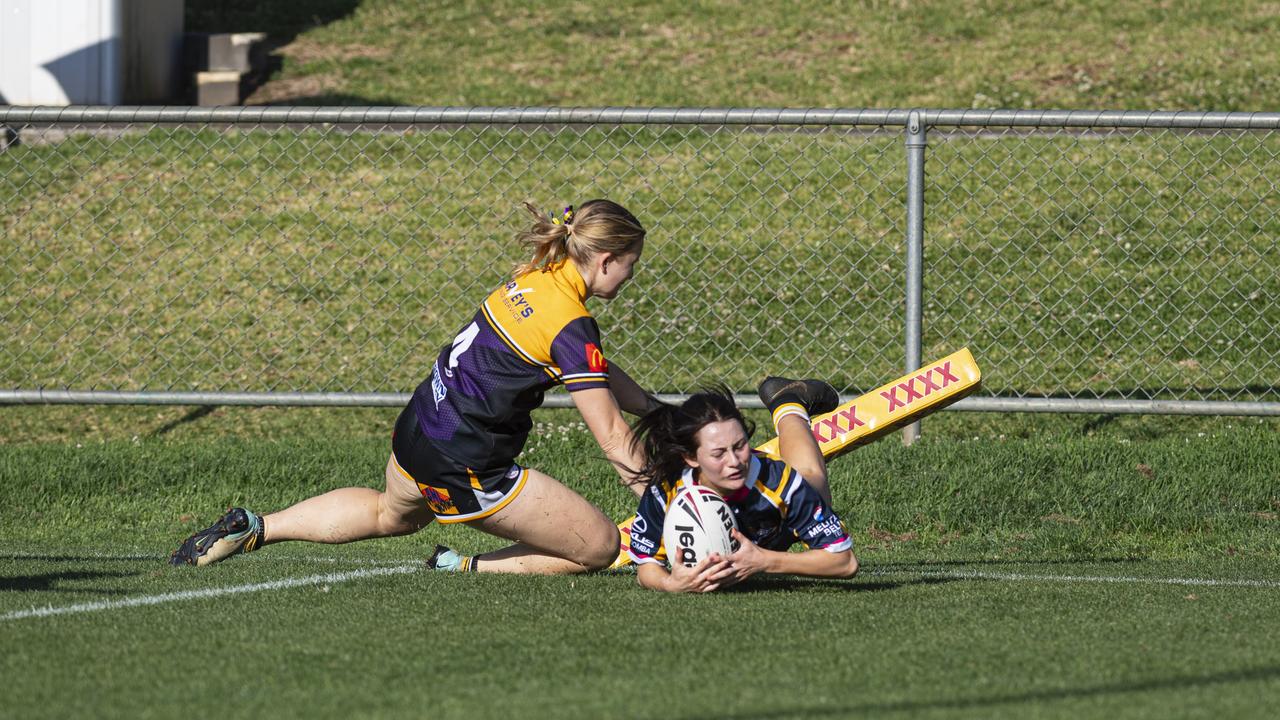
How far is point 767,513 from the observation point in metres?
5.32

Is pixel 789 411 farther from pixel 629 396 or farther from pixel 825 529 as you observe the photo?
pixel 825 529

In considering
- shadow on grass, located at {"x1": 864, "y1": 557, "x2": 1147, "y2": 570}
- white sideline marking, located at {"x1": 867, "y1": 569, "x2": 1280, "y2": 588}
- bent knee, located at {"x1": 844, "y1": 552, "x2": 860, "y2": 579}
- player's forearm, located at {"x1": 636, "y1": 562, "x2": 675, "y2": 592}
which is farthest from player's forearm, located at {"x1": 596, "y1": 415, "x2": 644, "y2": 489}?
shadow on grass, located at {"x1": 864, "y1": 557, "x2": 1147, "y2": 570}

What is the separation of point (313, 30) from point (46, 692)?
15.9 meters

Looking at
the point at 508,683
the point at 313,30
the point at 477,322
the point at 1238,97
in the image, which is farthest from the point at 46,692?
the point at 313,30

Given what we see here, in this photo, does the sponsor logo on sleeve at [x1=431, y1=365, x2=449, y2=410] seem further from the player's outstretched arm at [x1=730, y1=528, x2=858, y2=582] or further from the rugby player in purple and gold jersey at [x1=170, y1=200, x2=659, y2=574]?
the player's outstretched arm at [x1=730, y1=528, x2=858, y2=582]

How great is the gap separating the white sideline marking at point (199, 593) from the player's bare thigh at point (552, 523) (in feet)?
1.80

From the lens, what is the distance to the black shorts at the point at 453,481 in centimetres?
545

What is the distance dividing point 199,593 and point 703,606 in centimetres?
180

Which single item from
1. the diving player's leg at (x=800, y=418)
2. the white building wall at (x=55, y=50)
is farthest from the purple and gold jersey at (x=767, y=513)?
the white building wall at (x=55, y=50)

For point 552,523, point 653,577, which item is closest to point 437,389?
point 552,523

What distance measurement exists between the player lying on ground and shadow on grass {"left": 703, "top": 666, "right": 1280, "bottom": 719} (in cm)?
153

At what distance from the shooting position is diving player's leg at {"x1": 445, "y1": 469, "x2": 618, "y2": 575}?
5512 millimetres

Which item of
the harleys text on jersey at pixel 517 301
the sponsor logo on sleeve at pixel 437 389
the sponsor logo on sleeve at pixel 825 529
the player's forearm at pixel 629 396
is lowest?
the sponsor logo on sleeve at pixel 825 529

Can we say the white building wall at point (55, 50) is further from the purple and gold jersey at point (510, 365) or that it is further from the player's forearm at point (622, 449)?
the player's forearm at point (622, 449)
